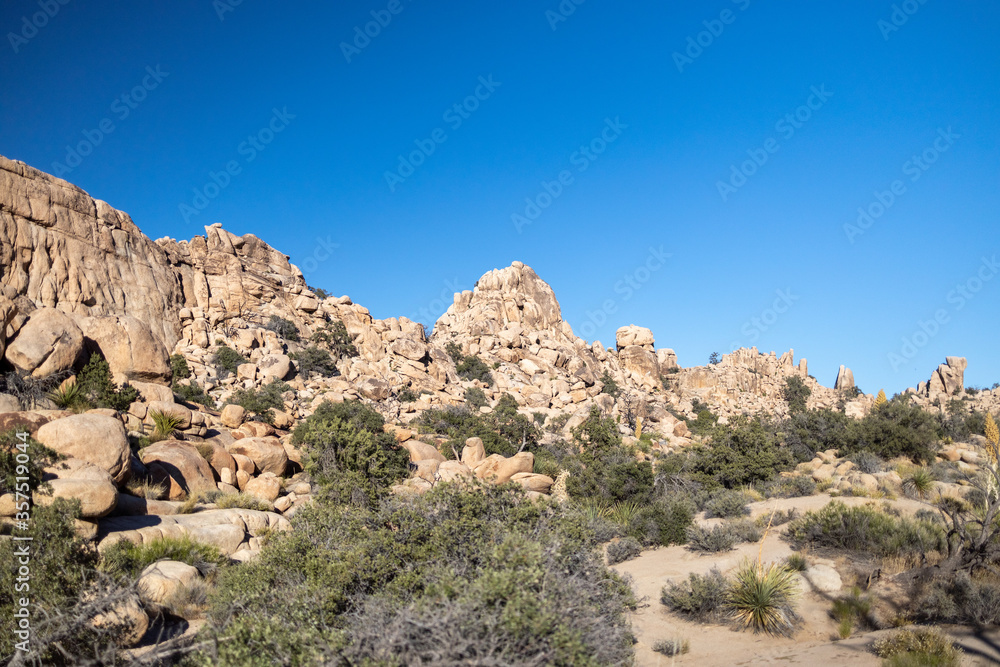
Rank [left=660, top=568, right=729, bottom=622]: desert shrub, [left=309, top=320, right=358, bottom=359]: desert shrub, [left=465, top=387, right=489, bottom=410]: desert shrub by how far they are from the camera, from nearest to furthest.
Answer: [left=660, top=568, right=729, bottom=622]: desert shrub, [left=465, top=387, right=489, bottom=410]: desert shrub, [left=309, top=320, right=358, bottom=359]: desert shrub

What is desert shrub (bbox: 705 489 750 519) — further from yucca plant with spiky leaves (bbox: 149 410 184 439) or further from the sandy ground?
yucca plant with spiky leaves (bbox: 149 410 184 439)

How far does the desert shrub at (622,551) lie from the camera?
47.5 ft

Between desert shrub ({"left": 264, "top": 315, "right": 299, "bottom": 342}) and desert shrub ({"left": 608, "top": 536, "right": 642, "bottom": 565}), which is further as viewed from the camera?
desert shrub ({"left": 264, "top": 315, "right": 299, "bottom": 342})

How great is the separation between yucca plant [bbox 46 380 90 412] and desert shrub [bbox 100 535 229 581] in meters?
8.35

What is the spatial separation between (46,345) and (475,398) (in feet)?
92.7

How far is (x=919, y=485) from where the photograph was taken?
56.3 ft

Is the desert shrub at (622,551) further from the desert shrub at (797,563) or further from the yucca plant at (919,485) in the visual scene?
the yucca plant at (919,485)

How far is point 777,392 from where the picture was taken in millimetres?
64250

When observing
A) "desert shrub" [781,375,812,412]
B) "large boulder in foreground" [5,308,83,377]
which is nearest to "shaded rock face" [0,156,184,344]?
"large boulder in foreground" [5,308,83,377]

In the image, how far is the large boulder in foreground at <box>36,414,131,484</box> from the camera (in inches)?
422

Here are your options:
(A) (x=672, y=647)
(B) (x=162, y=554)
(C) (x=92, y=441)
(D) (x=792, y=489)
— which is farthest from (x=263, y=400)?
(D) (x=792, y=489)

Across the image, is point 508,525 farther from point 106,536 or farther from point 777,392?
point 777,392

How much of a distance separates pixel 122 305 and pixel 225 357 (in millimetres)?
8782

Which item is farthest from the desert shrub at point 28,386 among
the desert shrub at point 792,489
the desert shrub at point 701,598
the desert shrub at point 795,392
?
the desert shrub at point 795,392
